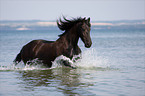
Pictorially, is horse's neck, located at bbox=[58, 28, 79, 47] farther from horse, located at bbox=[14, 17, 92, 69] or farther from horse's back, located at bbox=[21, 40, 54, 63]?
horse's back, located at bbox=[21, 40, 54, 63]

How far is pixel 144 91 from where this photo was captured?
24.5 ft

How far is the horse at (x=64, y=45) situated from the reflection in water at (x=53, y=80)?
489 mm

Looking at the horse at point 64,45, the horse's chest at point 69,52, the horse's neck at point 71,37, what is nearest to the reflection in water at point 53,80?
the horse at point 64,45

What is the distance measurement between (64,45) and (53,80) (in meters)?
1.86

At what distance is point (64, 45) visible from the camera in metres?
10.7

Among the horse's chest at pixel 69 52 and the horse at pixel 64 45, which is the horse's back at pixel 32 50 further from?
the horse's chest at pixel 69 52

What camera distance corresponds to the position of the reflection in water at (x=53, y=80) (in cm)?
782

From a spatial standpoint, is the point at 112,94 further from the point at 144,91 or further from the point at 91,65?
the point at 91,65

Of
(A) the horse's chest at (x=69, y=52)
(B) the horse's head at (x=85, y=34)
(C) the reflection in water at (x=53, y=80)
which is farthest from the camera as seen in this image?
(A) the horse's chest at (x=69, y=52)

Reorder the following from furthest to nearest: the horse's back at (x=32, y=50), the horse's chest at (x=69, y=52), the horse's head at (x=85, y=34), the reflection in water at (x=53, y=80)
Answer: the horse's back at (x=32, y=50)
the horse's chest at (x=69, y=52)
the horse's head at (x=85, y=34)
the reflection in water at (x=53, y=80)

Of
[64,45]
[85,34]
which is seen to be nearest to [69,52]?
[64,45]

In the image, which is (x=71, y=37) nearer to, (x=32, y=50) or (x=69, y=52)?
(x=69, y=52)

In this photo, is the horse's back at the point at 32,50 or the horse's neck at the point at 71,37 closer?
the horse's neck at the point at 71,37

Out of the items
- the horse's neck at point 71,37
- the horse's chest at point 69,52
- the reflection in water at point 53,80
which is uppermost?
the horse's neck at point 71,37
